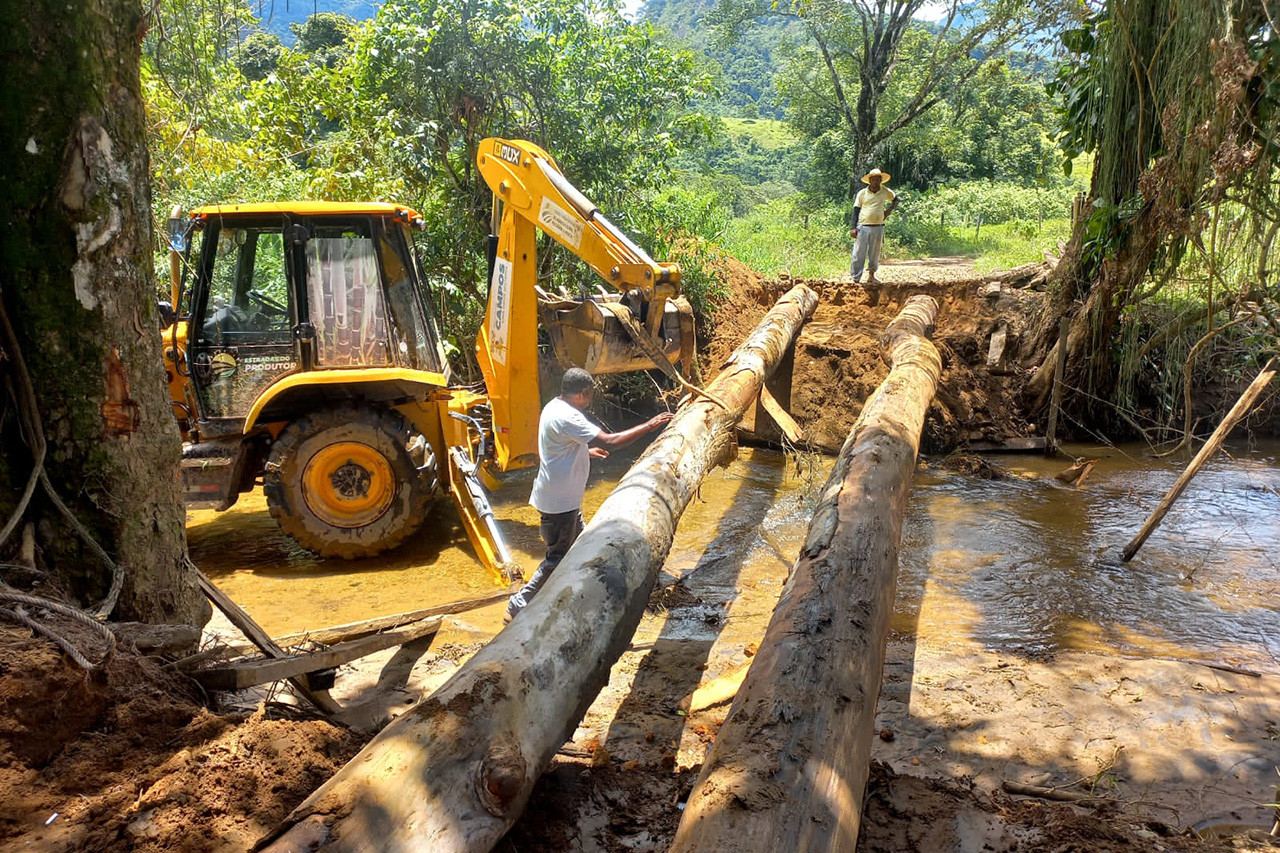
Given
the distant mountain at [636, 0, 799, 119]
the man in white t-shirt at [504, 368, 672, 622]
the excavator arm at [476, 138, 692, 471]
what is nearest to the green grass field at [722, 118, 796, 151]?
the distant mountain at [636, 0, 799, 119]

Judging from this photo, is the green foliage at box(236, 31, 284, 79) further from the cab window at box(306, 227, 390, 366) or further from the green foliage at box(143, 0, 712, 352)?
the cab window at box(306, 227, 390, 366)

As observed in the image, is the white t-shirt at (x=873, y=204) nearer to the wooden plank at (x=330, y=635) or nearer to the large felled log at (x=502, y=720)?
the large felled log at (x=502, y=720)

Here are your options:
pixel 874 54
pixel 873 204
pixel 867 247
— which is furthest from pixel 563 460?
pixel 874 54

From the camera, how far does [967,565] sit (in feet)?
20.4

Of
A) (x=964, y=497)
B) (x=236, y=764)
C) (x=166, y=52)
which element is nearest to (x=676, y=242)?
(x=964, y=497)

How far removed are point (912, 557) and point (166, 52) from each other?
5.64 meters

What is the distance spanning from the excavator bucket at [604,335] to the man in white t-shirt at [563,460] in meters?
1.40

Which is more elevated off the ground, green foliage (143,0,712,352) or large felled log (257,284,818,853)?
green foliage (143,0,712,352)

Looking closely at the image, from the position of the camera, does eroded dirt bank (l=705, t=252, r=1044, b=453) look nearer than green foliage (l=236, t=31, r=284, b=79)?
Yes

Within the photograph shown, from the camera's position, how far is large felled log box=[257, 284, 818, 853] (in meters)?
2.14

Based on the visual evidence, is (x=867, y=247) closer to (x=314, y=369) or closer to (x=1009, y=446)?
(x=1009, y=446)

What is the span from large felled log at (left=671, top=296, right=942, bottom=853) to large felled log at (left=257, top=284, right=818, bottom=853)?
0.53 metres

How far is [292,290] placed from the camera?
5789 mm

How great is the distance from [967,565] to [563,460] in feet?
10.4
